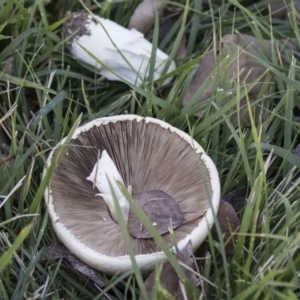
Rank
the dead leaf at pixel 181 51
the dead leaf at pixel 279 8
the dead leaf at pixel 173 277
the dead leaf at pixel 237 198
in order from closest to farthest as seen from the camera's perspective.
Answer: the dead leaf at pixel 173 277 < the dead leaf at pixel 237 198 < the dead leaf at pixel 181 51 < the dead leaf at pixel 279 8

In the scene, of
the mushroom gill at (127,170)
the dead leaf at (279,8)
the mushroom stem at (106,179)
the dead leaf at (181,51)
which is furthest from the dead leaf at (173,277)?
the dead leaf at (279,8)

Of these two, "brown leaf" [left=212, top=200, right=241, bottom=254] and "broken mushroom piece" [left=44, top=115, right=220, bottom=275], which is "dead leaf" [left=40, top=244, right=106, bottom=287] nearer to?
"broken mushroom piece" [left=44, top=115, right=220, bottom=275]

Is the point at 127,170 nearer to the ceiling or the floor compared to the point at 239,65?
nearer to the floor

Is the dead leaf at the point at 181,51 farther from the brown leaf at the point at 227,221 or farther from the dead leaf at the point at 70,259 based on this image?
the dead leaf at the point at 70,259

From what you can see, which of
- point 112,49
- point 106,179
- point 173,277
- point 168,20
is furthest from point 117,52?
point 173,277

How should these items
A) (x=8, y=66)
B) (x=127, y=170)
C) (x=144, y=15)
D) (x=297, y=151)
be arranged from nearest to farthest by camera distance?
(x=127, y=170) → (x=297, y=151) → (x=8, y=66) → (x=144, y=15)

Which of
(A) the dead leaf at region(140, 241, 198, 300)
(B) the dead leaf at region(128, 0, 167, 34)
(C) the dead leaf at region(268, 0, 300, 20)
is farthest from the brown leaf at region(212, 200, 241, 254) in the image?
(C) the dead leaf at region(268, 0, 300, 20)

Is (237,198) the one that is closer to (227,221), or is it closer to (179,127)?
(227,221)
